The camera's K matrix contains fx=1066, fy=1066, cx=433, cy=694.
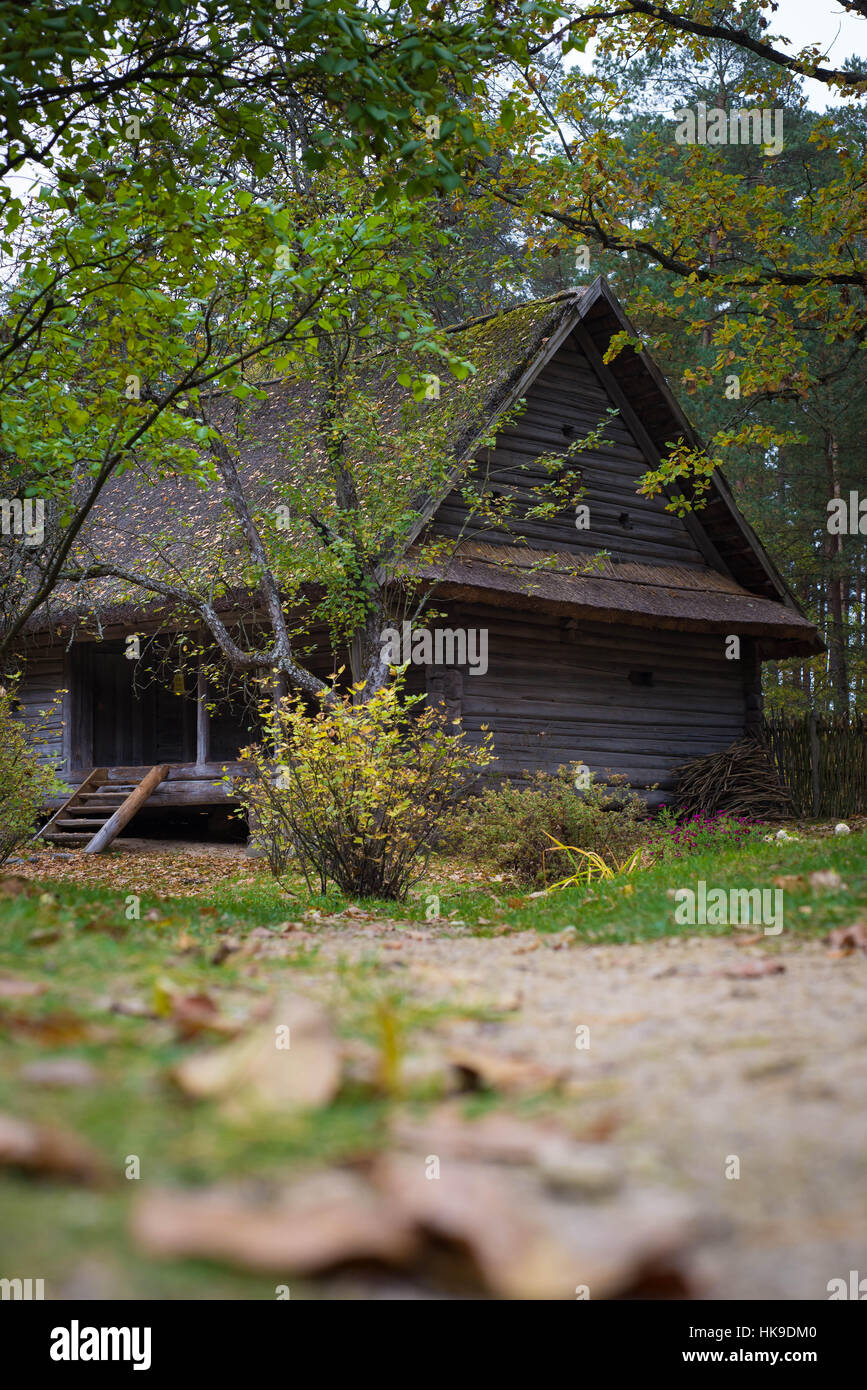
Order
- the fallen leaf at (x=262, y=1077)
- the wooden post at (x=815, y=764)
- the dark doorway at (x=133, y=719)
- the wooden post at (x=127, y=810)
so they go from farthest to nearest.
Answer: the dark doorway at (x=133, y=719)
the wooden post at (x=815, y=764)
the wooden post at (x=127, y=810)
the fallen leaf at (x=262, y=1077)

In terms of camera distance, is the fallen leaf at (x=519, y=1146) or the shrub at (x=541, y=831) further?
the shrub at (x=541, y=831)

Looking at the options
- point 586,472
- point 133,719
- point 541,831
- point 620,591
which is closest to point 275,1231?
point 541,831

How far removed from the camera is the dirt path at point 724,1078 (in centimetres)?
151

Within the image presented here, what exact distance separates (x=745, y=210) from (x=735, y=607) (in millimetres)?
6256

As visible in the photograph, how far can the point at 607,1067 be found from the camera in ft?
7.30

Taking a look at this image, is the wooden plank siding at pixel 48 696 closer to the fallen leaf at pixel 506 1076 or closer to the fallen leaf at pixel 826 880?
the fallen leaf at pixel 826 880

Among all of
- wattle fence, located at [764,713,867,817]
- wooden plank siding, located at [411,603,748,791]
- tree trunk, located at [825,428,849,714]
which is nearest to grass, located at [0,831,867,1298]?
wooden plank siding, located at [411,603,748,791]

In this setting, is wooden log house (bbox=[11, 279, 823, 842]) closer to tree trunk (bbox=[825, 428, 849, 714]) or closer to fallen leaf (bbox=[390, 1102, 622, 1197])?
tree trunk (bbox=[825, 428, 849, 714])

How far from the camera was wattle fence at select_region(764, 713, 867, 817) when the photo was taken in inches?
741

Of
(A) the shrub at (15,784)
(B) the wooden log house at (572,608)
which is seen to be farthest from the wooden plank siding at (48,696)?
(A) the shrub at (15,784)

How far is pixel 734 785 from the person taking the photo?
1552 cm

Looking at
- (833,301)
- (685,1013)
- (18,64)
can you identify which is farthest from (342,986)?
(833,301)

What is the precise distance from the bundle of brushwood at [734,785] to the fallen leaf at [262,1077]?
1350cm

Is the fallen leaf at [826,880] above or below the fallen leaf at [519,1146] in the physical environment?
below
